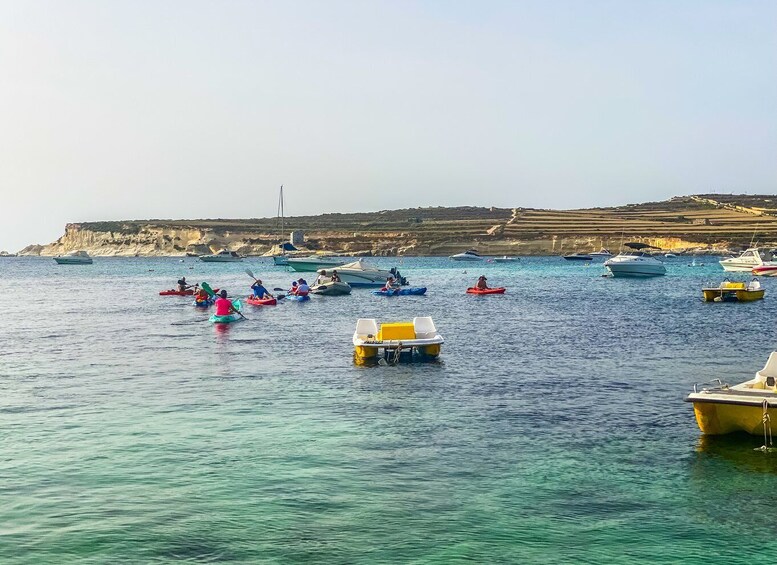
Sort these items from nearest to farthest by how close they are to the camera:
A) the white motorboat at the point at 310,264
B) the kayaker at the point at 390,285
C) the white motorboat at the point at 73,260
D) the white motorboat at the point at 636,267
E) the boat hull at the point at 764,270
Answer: the kayaker at the point at 390,285 < the boat hull at the point at 764,270 < the white motorboat at the point at 636,267 < the white motorboat at the point at 310,264 < the white motorboat at the point at 73,260

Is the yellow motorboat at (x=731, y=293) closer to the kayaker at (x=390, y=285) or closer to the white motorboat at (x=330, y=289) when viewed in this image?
the kayaker at (x=390, y=285)

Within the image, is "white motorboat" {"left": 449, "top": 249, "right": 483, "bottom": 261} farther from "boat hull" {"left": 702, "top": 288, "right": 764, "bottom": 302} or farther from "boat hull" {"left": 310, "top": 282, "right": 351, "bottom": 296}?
"boat hull" {"left": 702, "top": 288, "right": 764, "bottom": 302}

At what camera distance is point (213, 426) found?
65.3 feet

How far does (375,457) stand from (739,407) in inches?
274

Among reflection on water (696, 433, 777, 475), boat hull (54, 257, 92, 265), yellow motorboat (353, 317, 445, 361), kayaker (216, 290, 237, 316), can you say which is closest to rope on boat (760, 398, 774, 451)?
reflection on water (696, 433, 777, 475)

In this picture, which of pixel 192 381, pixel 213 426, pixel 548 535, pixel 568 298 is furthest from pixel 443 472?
pixel 568 298

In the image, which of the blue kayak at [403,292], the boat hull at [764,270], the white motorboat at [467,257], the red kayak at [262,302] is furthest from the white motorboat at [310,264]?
the white motorboat at [467,257]

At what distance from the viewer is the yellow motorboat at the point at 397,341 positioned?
2955cm

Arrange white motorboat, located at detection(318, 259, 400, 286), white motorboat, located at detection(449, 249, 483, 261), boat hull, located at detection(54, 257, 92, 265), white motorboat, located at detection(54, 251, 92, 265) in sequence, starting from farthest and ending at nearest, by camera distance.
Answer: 1. boat hull, located at detection(54, 257, 92, 265)
2. white motorboat, located at detection(54, 251, 92, 265)
3. white motorboat, located at detection(449, 249, 483, 261)
4. white motorboat, located at detection(318, 259, 400, 286)

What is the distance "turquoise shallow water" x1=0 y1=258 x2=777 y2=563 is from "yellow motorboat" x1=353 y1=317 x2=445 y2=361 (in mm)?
912

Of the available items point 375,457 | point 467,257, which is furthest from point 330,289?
point 467,257

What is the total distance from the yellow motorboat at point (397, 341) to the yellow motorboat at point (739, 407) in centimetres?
1294

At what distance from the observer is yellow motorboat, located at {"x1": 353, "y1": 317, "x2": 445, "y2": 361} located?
29547 mm

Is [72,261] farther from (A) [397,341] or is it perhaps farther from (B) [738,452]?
(B) [738,452]
